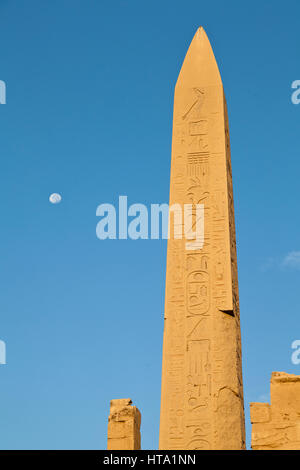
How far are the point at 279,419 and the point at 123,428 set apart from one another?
2.08 m

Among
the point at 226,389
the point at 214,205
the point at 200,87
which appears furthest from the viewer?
the point at 200,87

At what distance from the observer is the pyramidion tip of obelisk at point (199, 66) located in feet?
43.1

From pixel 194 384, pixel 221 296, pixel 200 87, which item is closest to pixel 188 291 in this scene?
pixel 221 296

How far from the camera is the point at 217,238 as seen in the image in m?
11.8

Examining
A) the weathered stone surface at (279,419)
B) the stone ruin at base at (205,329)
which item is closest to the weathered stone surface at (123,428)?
the stone ruin at base at (205,329)

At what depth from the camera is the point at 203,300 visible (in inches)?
455

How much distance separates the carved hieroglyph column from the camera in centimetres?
1106

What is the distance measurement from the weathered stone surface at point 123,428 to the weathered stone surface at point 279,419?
1.73 metres

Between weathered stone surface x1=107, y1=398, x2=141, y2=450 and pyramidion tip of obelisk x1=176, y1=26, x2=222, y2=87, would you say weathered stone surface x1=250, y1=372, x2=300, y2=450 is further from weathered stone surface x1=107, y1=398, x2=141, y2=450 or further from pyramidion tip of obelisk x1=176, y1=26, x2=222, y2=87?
pyramidion tip of obelisk x1=176, y1=26, x2=222, y2=87

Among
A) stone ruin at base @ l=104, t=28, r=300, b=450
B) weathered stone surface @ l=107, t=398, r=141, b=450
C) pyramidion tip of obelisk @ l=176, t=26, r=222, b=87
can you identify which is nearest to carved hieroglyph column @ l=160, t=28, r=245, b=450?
stone ruin at base @ l=104, t=28, r=300, b=450
